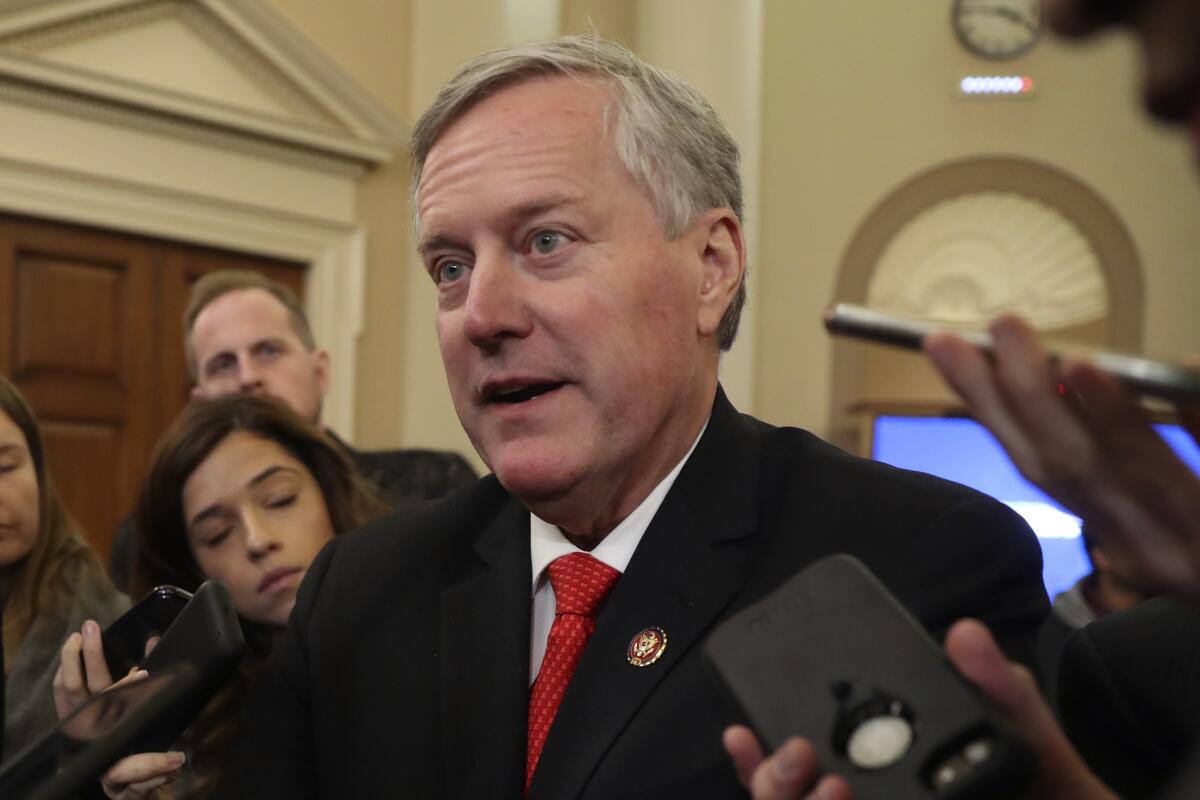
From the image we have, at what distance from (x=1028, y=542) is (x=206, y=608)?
27.9 inches

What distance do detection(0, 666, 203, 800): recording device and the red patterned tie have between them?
1.64 ft

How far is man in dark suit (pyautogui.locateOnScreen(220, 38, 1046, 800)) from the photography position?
1.26 m

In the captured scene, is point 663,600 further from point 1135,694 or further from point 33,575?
point 33,575

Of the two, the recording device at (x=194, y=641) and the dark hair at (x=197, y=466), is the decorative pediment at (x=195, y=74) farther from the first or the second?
the recording device at (x=194, y=641)

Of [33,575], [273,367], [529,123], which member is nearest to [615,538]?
[529,123]

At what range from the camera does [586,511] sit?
1402mm

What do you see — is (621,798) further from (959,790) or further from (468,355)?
(959,790)

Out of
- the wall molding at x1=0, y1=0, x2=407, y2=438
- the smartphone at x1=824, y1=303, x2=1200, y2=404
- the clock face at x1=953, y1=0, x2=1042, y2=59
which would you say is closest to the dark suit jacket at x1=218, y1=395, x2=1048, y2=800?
the smartphone at x1=824, y1=303, x2=1200, y2=404

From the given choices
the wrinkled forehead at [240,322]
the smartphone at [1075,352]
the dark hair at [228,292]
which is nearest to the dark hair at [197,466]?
the wrinkled forehead at [240,322]

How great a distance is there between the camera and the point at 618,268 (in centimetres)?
139

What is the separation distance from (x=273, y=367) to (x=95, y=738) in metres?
2.44

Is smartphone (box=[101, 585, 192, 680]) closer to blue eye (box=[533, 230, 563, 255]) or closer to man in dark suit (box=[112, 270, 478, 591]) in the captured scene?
blue eye (box=[533, 230, 563, 255])

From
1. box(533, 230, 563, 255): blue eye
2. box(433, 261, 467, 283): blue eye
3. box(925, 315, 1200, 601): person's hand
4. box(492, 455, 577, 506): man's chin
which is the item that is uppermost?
box(533, 230, 563, 255): blue eye

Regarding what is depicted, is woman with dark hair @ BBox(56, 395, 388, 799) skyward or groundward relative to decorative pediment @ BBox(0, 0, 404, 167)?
groundward
